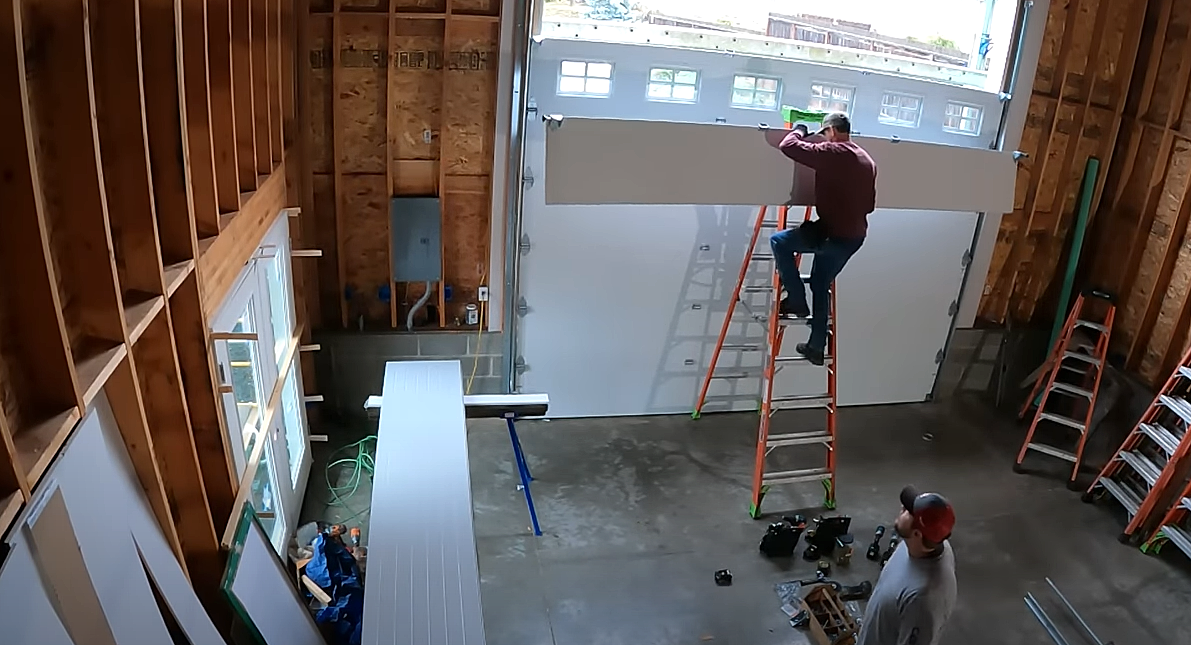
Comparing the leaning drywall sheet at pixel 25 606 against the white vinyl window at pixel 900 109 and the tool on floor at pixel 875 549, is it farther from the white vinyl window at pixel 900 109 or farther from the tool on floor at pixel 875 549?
the white vinyl window at pixel 900 109

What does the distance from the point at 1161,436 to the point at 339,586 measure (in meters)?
5.78

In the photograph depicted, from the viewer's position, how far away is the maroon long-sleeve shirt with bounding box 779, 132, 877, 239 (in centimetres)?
499

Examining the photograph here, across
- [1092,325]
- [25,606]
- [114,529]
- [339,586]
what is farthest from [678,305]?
[25,606]

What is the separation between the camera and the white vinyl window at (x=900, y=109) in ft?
21.5

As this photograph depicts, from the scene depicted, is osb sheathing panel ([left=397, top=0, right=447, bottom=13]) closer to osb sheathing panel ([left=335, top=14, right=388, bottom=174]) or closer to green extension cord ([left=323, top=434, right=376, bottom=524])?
osb sheathing panel ([left=335, top=14, right=388, bottom=174])

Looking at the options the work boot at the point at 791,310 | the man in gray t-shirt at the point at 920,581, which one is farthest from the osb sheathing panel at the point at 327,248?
the man in gray t-shirt at the point at 920,581

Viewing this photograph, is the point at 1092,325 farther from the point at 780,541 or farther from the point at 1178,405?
the point at 780,541

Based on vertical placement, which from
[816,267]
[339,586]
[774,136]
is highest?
[774,136]

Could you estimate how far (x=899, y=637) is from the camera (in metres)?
3.43

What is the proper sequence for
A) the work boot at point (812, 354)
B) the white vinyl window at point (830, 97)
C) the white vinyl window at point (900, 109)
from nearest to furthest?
the work boot at point (812, 354)
the white vinyl window at point (830, 97)
the white vinyl window at point (900, 109)

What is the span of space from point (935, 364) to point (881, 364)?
59cm

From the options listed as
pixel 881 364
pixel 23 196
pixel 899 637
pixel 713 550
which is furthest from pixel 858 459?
pixel 23 196

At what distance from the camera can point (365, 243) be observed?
20.8 ft

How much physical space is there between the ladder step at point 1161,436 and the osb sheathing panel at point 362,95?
19.5 feet
